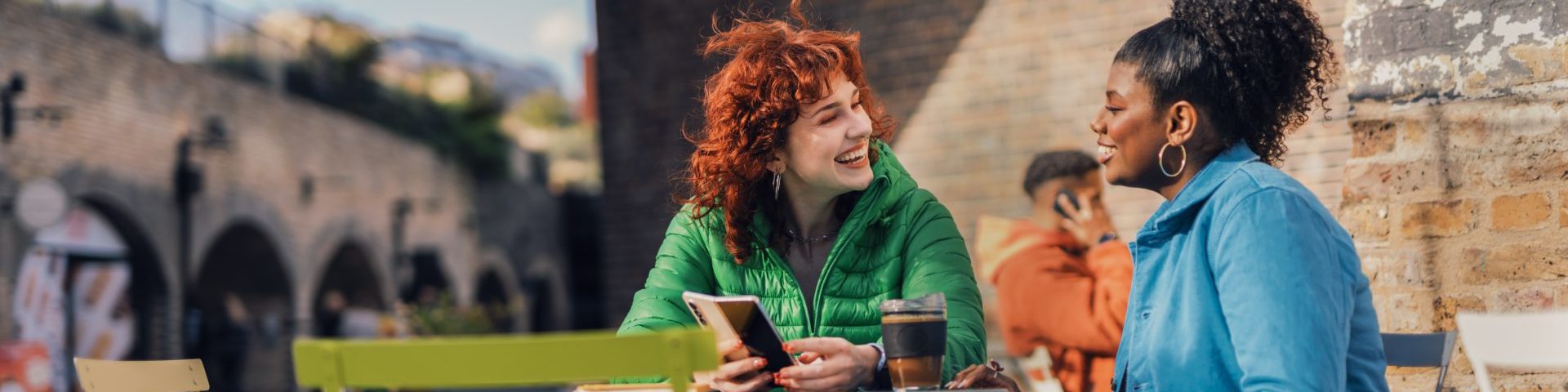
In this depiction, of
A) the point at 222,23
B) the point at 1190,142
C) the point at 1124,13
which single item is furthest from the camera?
the point at 222,23

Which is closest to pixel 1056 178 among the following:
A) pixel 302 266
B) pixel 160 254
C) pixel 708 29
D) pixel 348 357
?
pixel 708 29

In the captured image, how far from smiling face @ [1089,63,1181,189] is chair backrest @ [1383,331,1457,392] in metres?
0.90

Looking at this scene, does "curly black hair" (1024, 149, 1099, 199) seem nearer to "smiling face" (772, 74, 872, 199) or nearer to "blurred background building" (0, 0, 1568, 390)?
"blurred background building" (0, 0, 1568, 390)

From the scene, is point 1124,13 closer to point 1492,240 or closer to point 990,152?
point 990,152

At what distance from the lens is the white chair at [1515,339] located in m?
2.81

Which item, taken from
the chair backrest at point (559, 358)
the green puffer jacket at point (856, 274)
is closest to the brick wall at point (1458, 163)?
the green puffer jacket at point (856, 274)

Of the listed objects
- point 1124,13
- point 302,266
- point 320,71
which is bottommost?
point 302,266

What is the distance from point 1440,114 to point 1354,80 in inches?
9.3

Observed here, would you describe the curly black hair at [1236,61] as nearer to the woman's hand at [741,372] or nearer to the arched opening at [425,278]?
the woman's hand at [741,372]

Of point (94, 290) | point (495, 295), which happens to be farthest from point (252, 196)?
point (495, 295)

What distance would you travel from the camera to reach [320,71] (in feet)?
76.3

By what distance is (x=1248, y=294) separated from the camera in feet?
6.55

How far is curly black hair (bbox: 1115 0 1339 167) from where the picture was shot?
2.23 metres

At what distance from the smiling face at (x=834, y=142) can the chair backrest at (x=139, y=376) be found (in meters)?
1.23
